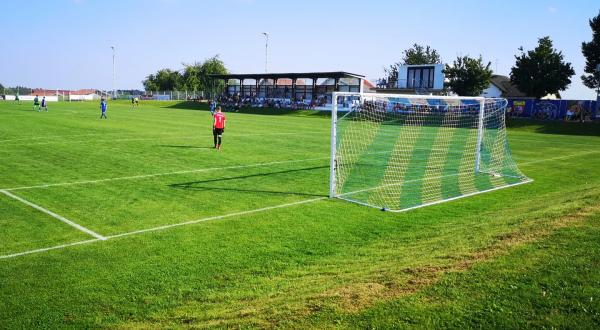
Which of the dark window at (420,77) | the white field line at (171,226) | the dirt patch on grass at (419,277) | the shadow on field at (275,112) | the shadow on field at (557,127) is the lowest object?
the white field line at (171,226)

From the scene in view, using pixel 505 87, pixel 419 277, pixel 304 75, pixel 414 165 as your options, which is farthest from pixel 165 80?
pixel 419 277

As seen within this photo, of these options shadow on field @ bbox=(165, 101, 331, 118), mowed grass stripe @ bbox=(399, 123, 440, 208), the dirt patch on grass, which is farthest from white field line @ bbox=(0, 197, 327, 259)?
shadow on field @ bbox=(165, 101, 331, 118)

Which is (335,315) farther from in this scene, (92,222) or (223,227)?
(92,222)

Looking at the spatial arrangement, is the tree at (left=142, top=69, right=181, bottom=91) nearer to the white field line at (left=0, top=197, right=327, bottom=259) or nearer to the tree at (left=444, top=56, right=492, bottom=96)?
the tree at (left=444, top=56, right=492, bottom=96)

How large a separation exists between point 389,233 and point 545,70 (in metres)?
48.8

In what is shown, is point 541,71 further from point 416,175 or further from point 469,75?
point 416,175

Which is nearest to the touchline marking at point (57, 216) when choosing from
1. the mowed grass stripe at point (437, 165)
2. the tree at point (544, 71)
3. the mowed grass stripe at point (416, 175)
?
the mowed grass stripe at point (416, 175)

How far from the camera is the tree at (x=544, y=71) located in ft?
162

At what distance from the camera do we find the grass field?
16.3ft

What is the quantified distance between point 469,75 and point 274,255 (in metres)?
51.3

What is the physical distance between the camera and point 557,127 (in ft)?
137

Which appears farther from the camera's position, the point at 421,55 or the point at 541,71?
the point at 421,55

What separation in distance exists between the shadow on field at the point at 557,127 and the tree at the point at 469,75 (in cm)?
912

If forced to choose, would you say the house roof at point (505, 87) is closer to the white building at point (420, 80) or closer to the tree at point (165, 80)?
the white building at point (420, 80)
